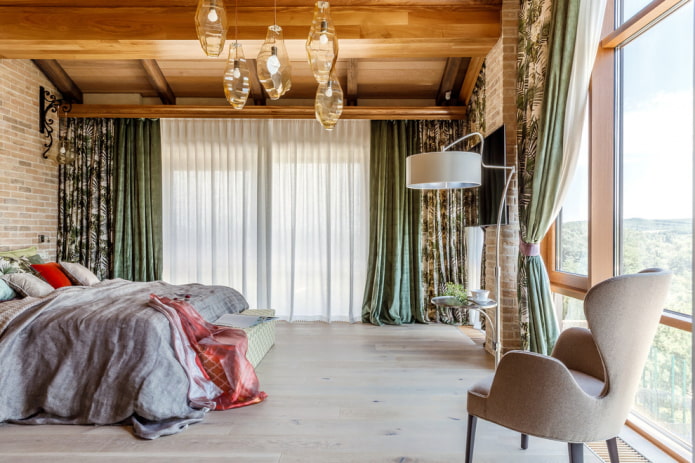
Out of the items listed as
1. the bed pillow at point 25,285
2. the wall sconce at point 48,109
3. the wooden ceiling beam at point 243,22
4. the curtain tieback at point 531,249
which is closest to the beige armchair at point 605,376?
the curtain tieback at point 531,249

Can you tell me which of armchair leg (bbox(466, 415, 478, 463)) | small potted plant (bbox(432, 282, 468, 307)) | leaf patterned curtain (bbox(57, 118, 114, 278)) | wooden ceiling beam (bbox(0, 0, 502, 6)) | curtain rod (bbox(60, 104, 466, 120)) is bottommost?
armchair leg (bbox(466, 415, 478, 463))

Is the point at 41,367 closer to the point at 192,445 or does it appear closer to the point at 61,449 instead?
the point at 61,449

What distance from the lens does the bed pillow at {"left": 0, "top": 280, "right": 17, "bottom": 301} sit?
3.12 metres

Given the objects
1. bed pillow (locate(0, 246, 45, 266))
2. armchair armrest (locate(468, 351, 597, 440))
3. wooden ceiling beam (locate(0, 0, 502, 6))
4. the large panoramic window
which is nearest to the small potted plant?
the large panoramic window

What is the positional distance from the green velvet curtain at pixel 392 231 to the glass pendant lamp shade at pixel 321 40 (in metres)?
3.23

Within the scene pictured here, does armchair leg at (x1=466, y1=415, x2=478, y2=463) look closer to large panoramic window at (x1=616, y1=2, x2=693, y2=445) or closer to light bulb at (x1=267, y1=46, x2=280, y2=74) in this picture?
large panoramic window at (x1=616, y1=2, x2=693, y2=445)

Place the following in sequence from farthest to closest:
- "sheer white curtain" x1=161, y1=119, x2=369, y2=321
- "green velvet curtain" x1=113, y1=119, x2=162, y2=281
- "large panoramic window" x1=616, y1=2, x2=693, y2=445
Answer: "sheer white curtain" x1=161, y1=119, x2=369, y2=321 → "green velvet curtain" x1=113, y1=119, x2=162, y2=281 → "large panoramic window" x1=616, y1=2, x2=693, y2=445

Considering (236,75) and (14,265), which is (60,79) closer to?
(14,265)

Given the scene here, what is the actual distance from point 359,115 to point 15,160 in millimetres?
3751

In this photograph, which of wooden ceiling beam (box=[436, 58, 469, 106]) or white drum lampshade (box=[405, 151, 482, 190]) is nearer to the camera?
white drum lampshade (box=[405, 151, 482, 190])

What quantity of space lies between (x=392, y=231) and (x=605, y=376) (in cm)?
368

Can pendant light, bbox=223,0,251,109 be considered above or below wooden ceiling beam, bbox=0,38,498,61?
below

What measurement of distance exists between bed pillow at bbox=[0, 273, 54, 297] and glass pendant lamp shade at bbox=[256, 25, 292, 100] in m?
2.51

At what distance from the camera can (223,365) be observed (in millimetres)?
2723
